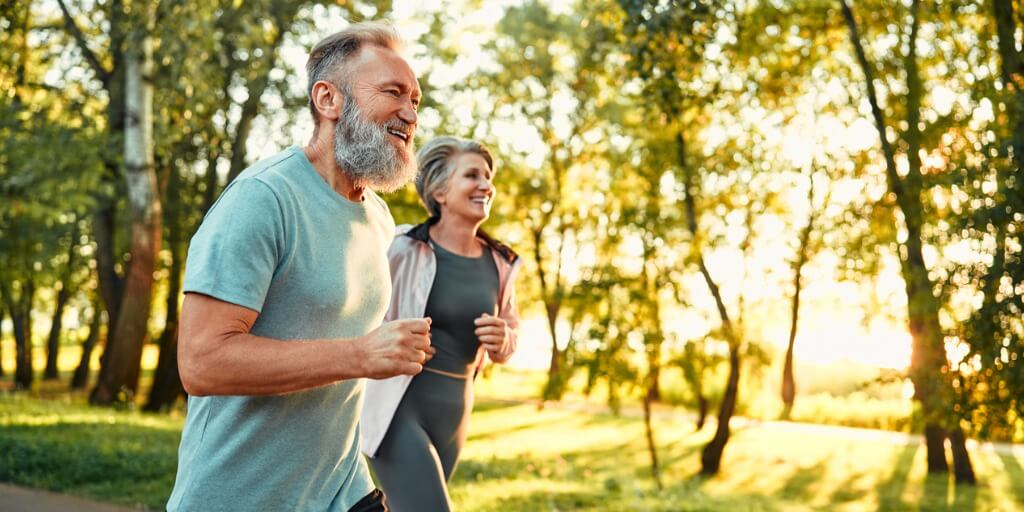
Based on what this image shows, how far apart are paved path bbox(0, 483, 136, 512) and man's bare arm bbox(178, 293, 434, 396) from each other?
20.5 ft

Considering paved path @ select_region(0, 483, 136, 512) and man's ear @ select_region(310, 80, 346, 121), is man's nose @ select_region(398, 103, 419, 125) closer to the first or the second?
man's ear @ select_region(310, 80, 346, 121)

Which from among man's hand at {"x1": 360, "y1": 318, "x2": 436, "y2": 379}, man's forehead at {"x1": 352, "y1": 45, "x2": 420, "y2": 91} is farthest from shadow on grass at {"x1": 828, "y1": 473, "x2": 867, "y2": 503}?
man's hand at {"x1": 360, "y1": 318, "x2": 436, "y2": 379}

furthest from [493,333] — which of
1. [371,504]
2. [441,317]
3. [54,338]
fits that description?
[54,338]

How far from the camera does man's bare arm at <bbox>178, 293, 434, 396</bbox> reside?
1.89m

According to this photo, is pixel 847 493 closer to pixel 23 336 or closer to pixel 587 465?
pixel 587 465

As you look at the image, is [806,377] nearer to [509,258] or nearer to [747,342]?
[747,342]

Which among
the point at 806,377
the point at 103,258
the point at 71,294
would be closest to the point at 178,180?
the point at 103,258

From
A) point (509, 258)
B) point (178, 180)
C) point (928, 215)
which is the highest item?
point (178, 180)

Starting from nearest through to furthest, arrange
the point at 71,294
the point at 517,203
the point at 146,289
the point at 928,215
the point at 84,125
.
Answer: the point at 928,215 → the point at 146,289 → the point at 84,125 → the point at 71,294 → the point at 517,203

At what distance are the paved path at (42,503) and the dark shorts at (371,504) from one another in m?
5.64

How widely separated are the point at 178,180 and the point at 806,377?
2512 centimetres

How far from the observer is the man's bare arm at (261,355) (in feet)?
6.21

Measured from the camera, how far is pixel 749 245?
21.4m

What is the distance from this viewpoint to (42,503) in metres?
7.52
